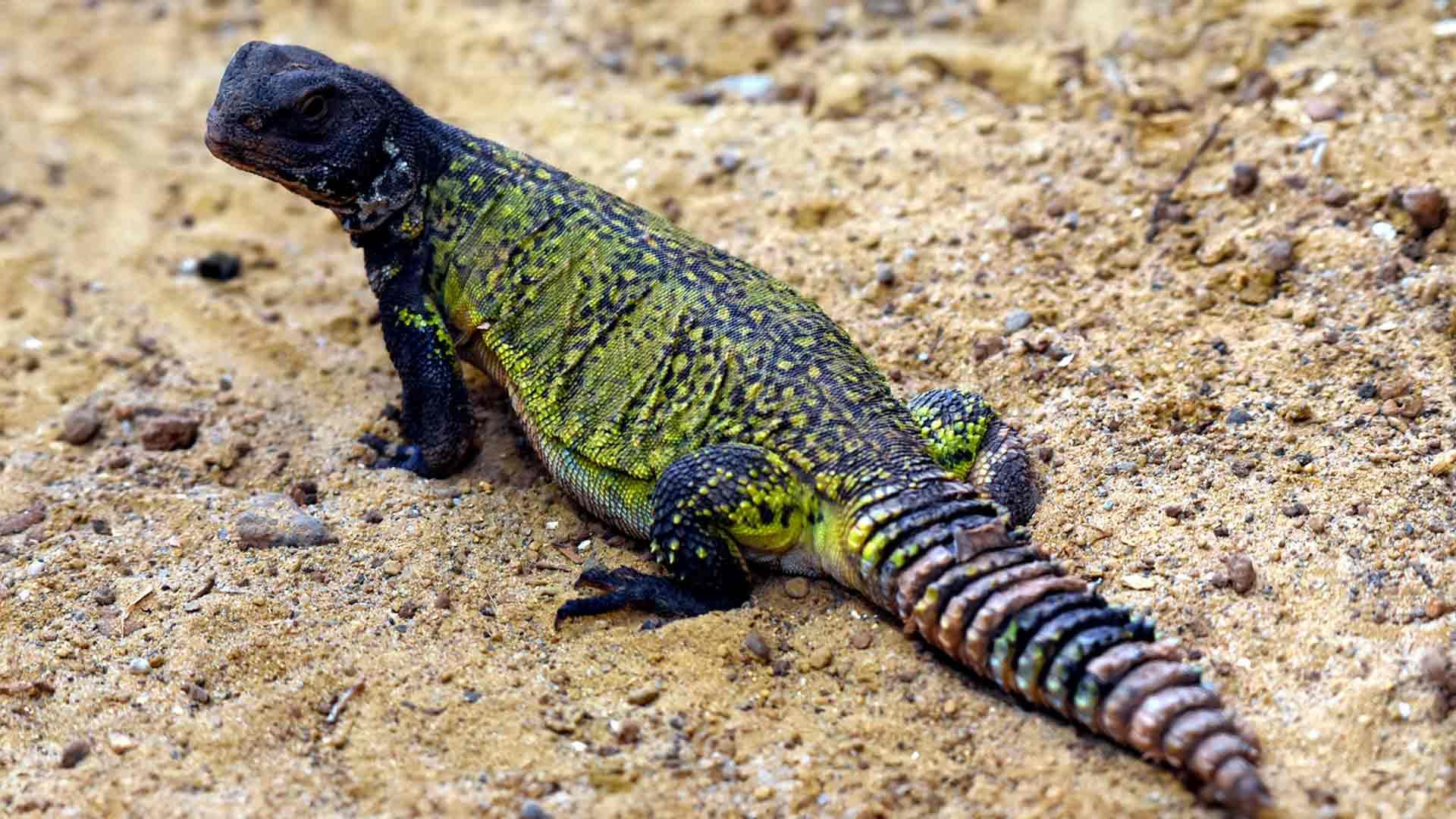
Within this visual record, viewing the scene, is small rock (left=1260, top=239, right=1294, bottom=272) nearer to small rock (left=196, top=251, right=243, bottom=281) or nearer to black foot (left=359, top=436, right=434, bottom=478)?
black foot (left=359, top=436, right=434, bottom=478)

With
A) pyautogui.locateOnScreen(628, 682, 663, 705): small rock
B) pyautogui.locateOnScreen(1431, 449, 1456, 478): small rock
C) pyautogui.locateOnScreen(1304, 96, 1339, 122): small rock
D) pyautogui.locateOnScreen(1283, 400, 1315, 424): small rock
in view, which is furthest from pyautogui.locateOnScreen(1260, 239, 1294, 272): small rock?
pyautogui.locateOnScreen(628, 682, 663, 705): small rock

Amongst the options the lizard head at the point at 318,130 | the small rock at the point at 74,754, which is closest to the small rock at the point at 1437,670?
the small rock at the point at 74,754

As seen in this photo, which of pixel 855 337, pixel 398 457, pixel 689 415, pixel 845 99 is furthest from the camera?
pixel 845 99

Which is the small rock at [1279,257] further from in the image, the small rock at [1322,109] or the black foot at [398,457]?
the black foot at [398,457]

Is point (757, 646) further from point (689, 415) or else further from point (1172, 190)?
point (1172, 190)

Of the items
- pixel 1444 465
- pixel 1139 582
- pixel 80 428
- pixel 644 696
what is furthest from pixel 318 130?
pixel 1444 465
